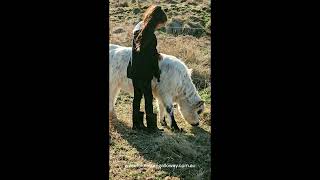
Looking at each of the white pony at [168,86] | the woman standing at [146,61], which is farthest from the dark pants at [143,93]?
the white pony at [168,86]

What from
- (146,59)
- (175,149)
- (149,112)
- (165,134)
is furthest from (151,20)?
(175,149)

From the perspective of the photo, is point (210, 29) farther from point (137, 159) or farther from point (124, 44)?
point (137, 159)

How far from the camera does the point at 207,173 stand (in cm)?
549

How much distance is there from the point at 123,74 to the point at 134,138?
3.07ft

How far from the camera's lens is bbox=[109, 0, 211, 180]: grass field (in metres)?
5.50

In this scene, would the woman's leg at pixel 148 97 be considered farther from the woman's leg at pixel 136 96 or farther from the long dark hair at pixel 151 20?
the long dark hair at pixel 151 20

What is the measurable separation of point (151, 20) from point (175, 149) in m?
1.36

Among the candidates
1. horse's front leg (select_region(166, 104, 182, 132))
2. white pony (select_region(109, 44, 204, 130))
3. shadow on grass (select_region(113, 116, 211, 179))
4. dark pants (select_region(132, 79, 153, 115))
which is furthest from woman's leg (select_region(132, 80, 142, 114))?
horse's front leg (select_region(166, 104, 182, 132))

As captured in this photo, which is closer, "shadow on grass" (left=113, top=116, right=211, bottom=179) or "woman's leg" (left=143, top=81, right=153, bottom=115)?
"shadow on grass" (left=113, top=116, right=211, bottom=179)

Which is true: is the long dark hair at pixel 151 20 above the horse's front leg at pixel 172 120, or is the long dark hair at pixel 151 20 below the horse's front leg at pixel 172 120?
above

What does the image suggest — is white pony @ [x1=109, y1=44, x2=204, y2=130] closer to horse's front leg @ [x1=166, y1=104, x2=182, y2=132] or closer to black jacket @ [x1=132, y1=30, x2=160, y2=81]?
horse's front leg @ [x1=166, y1=104, x2=182, y2=132]

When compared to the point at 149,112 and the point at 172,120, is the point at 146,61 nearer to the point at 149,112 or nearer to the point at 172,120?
the point at 149,112

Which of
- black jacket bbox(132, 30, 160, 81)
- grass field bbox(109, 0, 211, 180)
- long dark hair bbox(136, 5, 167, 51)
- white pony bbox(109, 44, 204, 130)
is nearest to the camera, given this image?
grass field bbox(109, 0, 211, 180)

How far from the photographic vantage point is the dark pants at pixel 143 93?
585 centimetres
